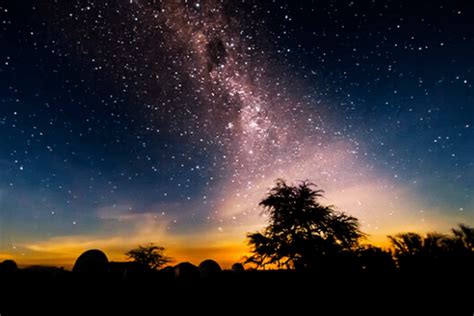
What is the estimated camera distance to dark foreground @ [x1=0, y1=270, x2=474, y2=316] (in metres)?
8.57

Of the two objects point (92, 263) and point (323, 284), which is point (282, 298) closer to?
point (323, 284)

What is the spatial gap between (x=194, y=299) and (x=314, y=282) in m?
6.12

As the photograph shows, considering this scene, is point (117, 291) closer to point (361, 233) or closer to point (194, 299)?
point (194, 299)

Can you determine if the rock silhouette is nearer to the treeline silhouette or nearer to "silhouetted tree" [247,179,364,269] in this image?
the treeline silhouette

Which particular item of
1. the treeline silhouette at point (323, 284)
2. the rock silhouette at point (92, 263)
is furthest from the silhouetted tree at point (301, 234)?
the rock silhouette at point (92, 263)

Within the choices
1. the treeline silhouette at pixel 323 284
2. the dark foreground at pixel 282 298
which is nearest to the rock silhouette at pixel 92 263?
the treeline silhouette at pixel 323 284

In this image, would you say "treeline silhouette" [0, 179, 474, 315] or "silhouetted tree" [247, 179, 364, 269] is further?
"silhouetted tree" [247, 179, 364, 269]

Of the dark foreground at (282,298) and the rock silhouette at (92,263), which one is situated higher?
the rock silhouette at (92,263)

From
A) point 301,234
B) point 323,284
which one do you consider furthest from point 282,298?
point 301,234

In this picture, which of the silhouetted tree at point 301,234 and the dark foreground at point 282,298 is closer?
the dark foreground at point 282,298

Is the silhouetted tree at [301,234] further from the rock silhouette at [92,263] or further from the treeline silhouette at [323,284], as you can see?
the rock silhouette at [92,263]

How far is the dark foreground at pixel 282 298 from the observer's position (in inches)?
337

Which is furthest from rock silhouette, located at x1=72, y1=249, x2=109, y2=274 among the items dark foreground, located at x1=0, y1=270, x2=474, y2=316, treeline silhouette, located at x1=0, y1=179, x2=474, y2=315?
dark foreground, located at x1=0, y1=270, x2=474, y2=316

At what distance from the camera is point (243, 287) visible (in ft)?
48.0
